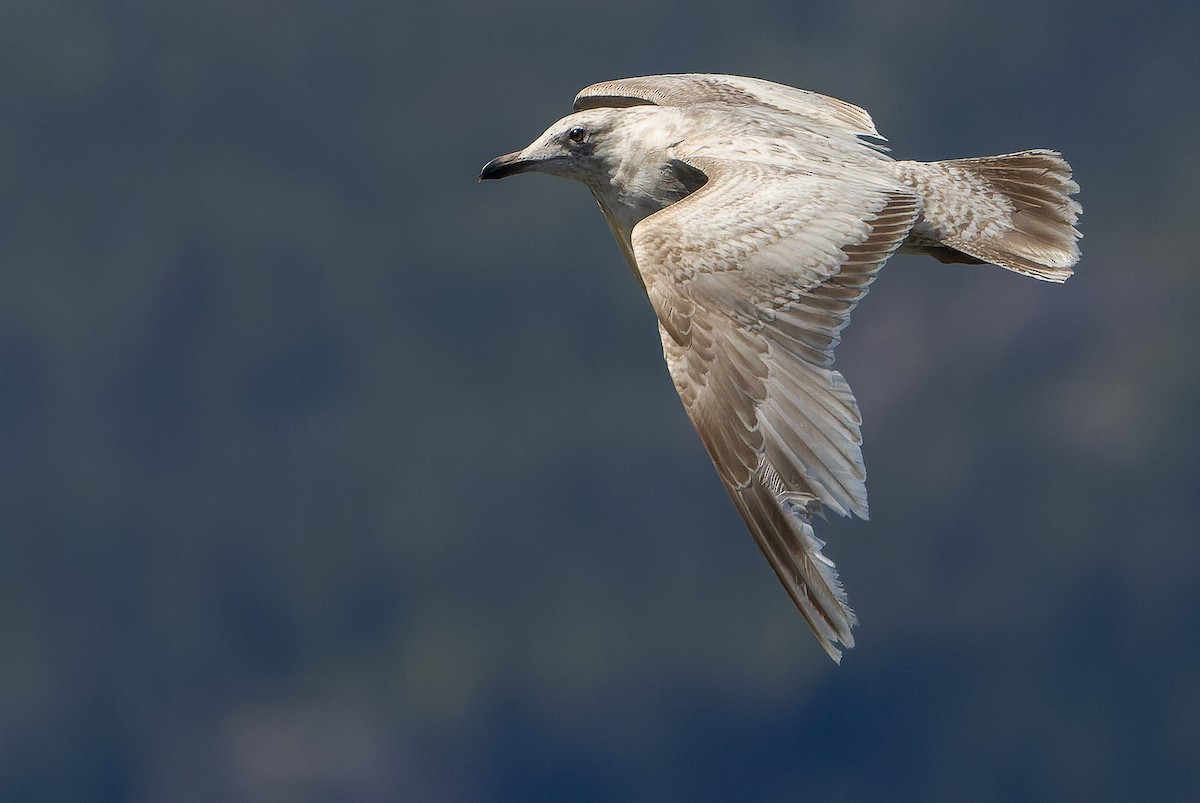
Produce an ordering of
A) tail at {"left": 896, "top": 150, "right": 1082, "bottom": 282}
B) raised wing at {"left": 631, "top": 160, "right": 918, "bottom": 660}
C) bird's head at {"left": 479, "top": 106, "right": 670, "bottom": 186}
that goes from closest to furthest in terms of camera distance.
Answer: raised wing at {"left": 631, "top": 160, "right": 918, "bottom": 660}, tail at {"left": 896, "top": 150, "right": 1082, "bottom": 282}, bird's head at {"left": 479, "top": 106, "right": 670, "bottom": 186}

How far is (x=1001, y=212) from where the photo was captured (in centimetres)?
1129

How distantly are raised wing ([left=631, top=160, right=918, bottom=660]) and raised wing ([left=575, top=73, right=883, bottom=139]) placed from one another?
2331 millimetres

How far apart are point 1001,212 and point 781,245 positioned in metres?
2.47

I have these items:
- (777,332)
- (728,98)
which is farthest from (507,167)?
(777,332)

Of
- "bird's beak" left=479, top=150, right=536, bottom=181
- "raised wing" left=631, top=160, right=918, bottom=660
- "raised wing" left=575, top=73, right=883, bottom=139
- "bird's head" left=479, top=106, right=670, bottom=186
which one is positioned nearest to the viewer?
"raised wing" left=631, top=160, right=918, bottom=660

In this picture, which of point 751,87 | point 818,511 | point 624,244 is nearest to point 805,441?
point 818,511

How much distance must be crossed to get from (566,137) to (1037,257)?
3.21 m

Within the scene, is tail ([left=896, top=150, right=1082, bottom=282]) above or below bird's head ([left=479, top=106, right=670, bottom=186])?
below

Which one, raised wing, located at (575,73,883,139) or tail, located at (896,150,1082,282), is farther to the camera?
raised wing, located at (575,73,883,139)

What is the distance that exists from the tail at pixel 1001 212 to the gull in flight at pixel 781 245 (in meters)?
0.01

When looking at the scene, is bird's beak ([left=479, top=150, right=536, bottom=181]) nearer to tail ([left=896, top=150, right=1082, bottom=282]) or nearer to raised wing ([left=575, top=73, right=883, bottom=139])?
raised wing ([left=575, top=73, right=883, bottom=139])

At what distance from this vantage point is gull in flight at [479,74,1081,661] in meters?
8.72

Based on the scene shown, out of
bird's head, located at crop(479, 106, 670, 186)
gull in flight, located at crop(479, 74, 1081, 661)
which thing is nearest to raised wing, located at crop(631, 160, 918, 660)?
gull in flight, located at crop(479, 74, 1081, 661)

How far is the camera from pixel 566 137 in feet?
37.7
